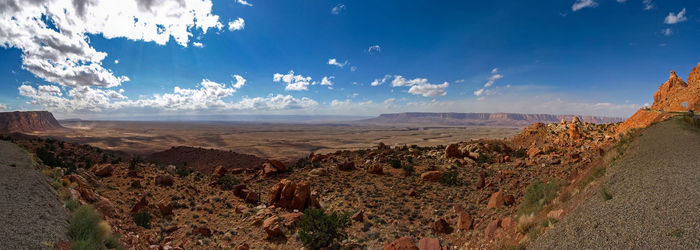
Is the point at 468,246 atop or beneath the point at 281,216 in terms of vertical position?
atop

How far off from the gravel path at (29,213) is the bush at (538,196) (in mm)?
14002

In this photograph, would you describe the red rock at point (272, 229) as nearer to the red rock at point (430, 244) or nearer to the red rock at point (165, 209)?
the red rock at point (430, 244)

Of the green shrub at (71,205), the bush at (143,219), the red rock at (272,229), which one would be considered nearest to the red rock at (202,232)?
the bush at (143,219)

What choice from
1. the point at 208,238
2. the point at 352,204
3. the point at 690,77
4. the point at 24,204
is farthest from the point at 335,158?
the point at 690,77

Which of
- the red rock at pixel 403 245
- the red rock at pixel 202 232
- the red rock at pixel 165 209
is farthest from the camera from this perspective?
the red rock at pixel 165 209

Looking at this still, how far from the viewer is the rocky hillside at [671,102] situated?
15.5 metres

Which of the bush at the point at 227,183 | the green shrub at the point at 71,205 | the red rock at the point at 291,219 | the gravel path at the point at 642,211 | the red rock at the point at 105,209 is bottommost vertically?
the bush at the point at 227,183

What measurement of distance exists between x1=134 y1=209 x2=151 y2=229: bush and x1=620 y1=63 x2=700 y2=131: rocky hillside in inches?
1118

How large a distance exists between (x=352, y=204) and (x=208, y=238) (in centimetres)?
730

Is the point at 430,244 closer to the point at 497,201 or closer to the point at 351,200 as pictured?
the point at 497,201

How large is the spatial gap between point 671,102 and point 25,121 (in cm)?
26226

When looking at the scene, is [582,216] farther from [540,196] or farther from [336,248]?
[336,248]

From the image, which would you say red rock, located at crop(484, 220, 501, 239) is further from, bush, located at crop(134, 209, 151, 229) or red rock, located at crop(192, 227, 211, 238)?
bush, located at crop(134, 209, 151, 229)

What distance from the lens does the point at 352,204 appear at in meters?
14.3
